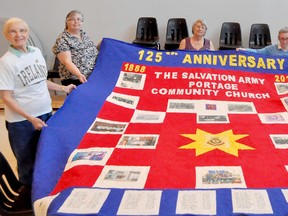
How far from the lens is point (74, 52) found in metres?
2.76

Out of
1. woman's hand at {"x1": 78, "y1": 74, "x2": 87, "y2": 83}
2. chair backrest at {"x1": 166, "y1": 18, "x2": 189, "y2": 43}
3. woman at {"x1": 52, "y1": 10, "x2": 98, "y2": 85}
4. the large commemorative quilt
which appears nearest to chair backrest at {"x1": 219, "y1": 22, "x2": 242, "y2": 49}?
chair backrest at {"x1": 166, "y1": 18, "x2": 189, "y2": 43}

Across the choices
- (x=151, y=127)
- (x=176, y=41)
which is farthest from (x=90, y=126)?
(x=176, y=41)

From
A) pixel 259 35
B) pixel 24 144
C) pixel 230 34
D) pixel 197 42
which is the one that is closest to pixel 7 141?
pixel 24 144

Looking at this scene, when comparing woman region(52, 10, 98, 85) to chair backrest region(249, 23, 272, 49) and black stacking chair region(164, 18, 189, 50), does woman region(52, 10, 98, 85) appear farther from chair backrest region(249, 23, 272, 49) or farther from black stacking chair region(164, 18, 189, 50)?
chair backrest region(249, 23, 272, 49)

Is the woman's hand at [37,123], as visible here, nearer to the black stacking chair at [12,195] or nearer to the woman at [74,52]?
the black stacking chair at [12,195]

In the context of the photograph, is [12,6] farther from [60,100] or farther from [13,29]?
[13,29]

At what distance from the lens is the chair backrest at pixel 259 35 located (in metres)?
4.40

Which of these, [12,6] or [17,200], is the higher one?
[12,6]

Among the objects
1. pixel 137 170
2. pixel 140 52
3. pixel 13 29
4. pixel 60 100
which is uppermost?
pixel 13 29

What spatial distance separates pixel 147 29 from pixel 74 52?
201 cm

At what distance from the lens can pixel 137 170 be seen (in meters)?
1.71

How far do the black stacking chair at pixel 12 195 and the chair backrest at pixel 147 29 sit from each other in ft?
9.87

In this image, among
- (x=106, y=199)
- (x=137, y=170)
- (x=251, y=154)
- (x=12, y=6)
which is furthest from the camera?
(x=12, y=6)

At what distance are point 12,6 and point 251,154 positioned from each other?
13.1 feet
